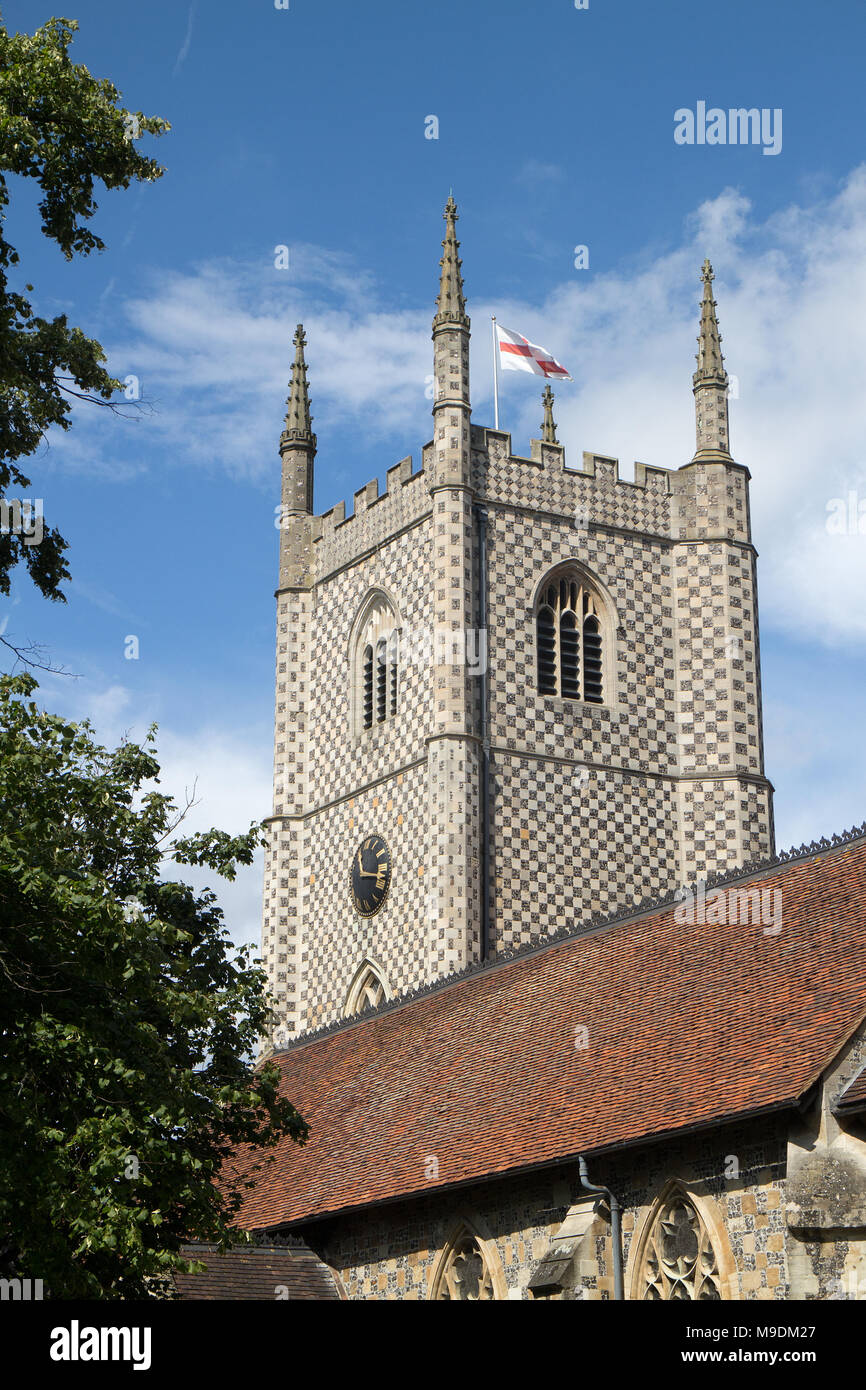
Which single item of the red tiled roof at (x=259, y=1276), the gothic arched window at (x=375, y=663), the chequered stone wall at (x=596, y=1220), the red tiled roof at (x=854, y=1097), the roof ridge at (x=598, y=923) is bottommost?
the red tiled roof at (x=259, y=1276)

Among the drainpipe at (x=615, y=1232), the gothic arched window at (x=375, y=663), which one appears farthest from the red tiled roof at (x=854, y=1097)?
the gothic arched window at (x=375, y=663)

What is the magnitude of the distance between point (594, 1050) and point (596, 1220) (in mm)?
3434

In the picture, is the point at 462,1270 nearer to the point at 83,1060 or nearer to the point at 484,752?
the point at 83,1060

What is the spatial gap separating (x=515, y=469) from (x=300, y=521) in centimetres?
709

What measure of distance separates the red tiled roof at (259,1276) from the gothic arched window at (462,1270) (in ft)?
7.19

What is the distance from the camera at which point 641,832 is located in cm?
3919

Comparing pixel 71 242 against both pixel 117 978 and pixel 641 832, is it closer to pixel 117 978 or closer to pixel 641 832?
pixel 117 978

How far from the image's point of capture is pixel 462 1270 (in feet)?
76.2

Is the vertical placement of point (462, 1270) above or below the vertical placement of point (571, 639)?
below

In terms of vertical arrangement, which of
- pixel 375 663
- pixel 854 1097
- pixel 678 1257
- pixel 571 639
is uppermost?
pixel 571 639

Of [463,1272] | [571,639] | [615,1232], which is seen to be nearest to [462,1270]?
[463,1272]

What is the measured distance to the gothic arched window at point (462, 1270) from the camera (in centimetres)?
2275

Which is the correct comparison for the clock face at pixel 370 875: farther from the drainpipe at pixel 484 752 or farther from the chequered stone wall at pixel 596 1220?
the chequered stone wall at pixel 596 1220

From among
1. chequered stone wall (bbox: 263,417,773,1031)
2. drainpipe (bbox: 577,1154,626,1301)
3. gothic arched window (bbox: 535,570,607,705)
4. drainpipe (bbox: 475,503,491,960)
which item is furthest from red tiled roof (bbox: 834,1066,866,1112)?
gothic arched window (bbox: 535,570,607,705)
